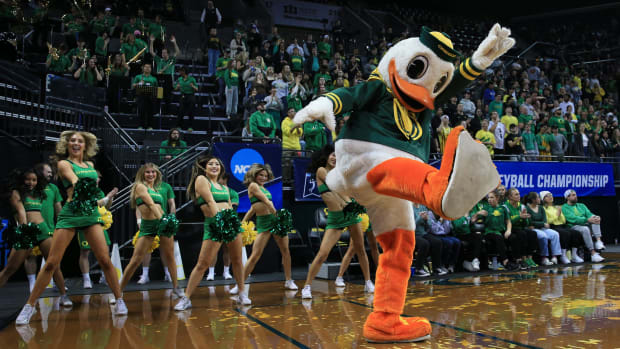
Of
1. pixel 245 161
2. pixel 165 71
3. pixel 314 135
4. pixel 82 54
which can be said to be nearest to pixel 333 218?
pixel 245 161

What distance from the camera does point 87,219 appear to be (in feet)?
15.9

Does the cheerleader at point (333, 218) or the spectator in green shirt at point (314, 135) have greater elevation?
the spectator in green shirt at point (314, 135)

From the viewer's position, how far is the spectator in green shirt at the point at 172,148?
911cm

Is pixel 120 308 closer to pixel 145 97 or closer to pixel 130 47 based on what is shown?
pixel 145 97

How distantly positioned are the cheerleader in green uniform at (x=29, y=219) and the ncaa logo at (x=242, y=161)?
10.0 ft

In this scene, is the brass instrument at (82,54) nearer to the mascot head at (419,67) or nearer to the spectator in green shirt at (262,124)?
the spectator in green shirt at (262,124)

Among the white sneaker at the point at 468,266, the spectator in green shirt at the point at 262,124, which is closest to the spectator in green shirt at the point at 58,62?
the spectator in green shirt at the point at 262,124

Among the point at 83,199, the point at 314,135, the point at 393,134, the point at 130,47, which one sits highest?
the point at 130,47

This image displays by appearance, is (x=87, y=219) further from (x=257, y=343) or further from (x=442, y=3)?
(x=442, y=3)

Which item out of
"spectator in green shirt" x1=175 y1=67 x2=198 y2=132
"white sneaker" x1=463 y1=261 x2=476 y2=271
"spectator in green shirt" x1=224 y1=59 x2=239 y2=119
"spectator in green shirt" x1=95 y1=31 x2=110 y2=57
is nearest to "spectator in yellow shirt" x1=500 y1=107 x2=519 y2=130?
"white sneaker" x1=463 y1=261 x2=476 y2=271

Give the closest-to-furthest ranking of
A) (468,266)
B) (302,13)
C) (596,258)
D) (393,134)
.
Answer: (393,134), (468,266), (596,258), (302,13)

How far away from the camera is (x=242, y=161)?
8.78 meters

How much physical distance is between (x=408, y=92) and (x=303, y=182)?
19.8 feet

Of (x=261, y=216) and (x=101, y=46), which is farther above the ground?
(x=101, y=46)
